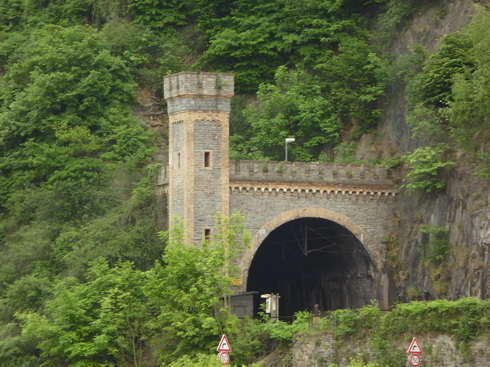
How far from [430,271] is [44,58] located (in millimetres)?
24822

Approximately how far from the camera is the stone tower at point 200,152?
202ft

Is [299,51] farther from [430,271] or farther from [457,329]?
[457,329]

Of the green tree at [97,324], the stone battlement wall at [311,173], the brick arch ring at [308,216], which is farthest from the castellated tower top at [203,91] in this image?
the green tree at [97,324]

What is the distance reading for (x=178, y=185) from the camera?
62469 mm

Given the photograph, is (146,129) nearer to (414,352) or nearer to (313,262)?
(313,262)

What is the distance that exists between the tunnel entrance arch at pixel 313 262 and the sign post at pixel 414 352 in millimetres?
14804

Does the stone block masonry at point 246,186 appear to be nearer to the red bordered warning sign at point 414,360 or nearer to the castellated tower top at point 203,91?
the castellated tower top at point 203,91

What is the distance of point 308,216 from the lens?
6338 cm

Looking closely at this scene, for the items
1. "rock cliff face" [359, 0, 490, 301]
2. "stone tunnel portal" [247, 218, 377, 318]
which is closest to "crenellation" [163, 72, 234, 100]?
"stone tunnel portal" [247, 218, 377, 318]

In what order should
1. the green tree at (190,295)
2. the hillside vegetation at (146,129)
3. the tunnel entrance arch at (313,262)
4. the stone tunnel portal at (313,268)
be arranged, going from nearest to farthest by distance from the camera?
the green tree at (190,295)
the hillside vegetation at (146,129)
the tunnel entrance arch at (313,262)
the stone tunnel portal at (313,268)

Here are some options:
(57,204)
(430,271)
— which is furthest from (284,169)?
(57,204)

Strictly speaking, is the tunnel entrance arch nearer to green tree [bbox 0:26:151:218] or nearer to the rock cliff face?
the rock cliff face

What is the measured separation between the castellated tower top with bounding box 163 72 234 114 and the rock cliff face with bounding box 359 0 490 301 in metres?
8.62

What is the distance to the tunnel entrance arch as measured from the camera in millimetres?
64062
